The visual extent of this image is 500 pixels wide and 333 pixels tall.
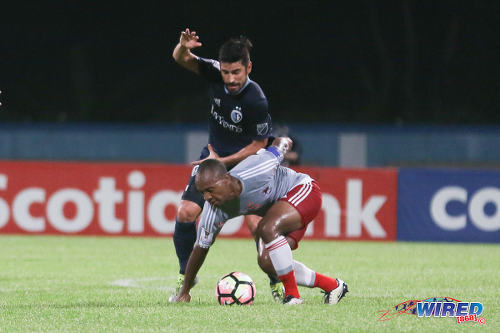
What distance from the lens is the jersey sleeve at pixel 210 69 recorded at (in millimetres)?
7449

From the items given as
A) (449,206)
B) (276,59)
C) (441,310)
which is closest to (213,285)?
(441,310)

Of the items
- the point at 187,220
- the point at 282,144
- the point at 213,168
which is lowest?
the point at 187,220

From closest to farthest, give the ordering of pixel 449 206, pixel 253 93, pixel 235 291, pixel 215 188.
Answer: pixel 215 188
pixel 235 291
pixel 253 93
pixel 449 206

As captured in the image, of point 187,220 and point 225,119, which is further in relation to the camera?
point 187,220

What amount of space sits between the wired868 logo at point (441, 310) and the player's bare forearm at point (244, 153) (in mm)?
1604

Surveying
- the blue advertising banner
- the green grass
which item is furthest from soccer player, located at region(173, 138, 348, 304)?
the blue advertising banner

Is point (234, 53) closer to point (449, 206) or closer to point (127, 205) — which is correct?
point (127, 205)

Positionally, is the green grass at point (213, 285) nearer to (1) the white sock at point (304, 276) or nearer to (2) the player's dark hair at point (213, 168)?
(1) the white sock at point (304, 276)

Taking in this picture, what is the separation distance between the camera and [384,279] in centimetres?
938

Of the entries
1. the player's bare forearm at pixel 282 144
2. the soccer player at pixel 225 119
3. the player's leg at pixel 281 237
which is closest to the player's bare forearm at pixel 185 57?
the soccer player at pixel 225 119

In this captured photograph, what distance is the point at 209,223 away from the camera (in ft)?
22.4

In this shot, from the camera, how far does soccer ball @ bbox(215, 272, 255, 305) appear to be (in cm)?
692

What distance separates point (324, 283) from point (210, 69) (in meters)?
1.85

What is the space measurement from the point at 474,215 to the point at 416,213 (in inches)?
34.0
